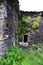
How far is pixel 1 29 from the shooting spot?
5633 millimetres

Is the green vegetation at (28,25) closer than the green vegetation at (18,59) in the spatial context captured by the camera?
No

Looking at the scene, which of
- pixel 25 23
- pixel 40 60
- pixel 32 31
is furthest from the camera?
pixel 32 31

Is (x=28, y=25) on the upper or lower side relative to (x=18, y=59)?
lower

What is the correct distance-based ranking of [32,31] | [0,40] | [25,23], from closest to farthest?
[0,40] < [25,23] < [32,31]

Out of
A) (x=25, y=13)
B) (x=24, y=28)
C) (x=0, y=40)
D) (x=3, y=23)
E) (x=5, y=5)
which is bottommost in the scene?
(x=24, y=28)

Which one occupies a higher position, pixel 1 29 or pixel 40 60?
pixel 1 29

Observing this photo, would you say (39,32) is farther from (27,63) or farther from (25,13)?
(27,63)

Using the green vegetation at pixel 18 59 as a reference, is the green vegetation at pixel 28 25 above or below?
below

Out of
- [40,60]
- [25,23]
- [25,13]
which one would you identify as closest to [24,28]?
[25,23]

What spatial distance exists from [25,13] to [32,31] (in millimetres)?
1397

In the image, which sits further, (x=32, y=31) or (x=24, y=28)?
(x=32, y=31)

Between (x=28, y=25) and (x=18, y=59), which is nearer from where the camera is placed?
(x=18, y=59)

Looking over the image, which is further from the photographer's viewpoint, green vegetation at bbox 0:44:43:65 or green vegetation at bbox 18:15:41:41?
green vegetation at bbox 18:15:41:41

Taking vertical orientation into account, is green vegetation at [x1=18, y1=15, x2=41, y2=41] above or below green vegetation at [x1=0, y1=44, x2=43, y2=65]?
below
